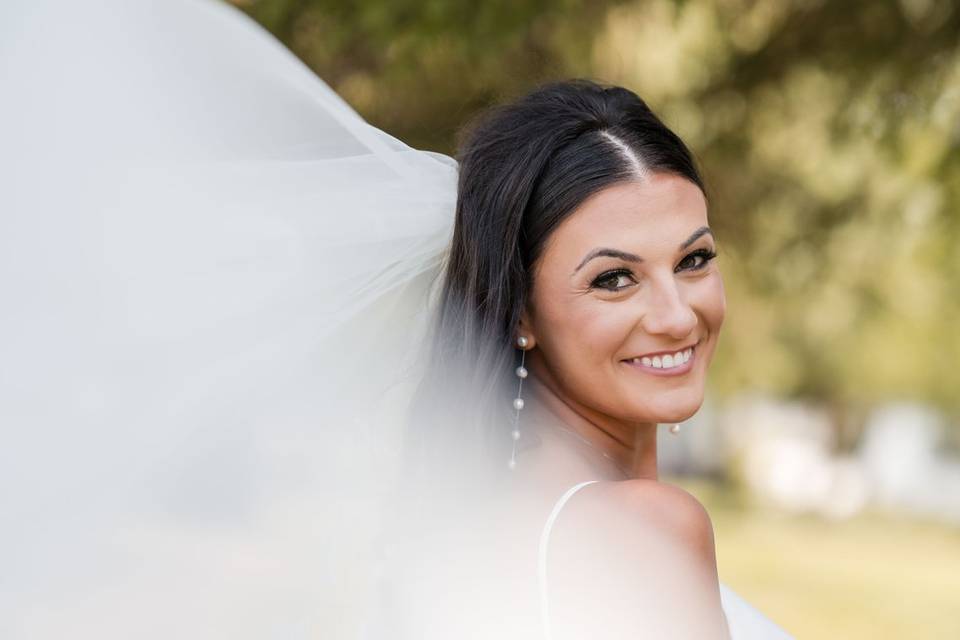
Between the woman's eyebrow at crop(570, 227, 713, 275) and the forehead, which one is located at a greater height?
the forehead

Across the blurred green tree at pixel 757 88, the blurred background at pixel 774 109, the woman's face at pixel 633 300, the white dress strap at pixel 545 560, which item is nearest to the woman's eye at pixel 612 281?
the woman's face at pixel 633 300

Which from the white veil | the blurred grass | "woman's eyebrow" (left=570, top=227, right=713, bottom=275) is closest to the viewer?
the white veil

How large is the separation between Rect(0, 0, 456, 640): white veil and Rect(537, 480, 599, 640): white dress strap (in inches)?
16.9

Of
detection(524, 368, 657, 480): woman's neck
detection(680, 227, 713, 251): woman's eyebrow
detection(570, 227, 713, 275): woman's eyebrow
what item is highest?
detection(680, 227, 713, 251): woman's eyebrow

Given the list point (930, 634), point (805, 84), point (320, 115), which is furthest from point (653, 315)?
point (930, 634)

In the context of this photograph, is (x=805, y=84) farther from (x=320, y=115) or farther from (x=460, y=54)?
(x=320, y=115)

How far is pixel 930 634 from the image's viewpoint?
11680 millimetres

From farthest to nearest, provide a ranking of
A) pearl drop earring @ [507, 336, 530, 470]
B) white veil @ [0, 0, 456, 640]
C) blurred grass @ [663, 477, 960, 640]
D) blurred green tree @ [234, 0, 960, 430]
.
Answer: blurred grass @ [663, 477, 960, 640]
blurred green tree @ [234, 0, 960, 430]
pearl drop earring @ [507, 336, 530, 470]
white veil @ [0, 0, 456, 640]

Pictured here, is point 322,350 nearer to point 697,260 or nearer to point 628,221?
point 628,221

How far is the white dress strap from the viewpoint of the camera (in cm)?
206

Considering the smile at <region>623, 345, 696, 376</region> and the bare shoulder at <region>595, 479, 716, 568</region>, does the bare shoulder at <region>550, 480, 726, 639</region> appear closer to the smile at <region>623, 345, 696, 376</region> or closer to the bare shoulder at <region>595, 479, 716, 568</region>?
the bare shoulder at <region>595, 479, 716, 568</region>

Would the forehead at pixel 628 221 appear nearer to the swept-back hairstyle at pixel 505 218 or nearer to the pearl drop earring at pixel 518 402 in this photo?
the swept-back hairstyle at pixel 505 218

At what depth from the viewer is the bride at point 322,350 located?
201cm

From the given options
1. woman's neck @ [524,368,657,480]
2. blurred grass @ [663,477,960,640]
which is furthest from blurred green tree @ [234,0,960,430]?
Answer: blurred grass @ [663,477,960,640]
